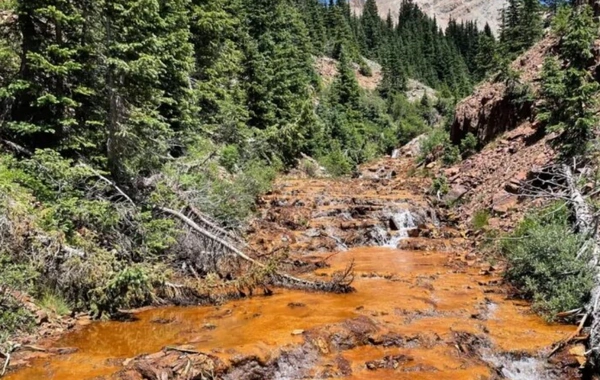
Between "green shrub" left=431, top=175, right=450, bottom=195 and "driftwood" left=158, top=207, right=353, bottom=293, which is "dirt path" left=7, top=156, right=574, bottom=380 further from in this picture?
"green shrub" left=431, top=175, right=450, bottom=195

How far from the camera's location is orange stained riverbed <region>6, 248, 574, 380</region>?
789cm

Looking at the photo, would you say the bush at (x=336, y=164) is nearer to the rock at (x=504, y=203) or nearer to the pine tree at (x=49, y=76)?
the rock at (x=504, y=203)

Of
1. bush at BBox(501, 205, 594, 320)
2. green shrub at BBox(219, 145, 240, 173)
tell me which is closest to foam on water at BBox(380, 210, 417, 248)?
bush at BBox(501, 205, 594, 320)

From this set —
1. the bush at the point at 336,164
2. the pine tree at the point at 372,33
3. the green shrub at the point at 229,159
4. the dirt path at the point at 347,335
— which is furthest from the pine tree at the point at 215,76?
the pine tree at the point at 372,33

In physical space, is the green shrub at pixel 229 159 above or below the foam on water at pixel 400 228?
above

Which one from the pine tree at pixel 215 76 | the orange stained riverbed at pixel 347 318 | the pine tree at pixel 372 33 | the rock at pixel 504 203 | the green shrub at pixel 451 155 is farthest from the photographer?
the pine tree at pixel 372 33

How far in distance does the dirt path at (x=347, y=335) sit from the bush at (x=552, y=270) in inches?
18.5

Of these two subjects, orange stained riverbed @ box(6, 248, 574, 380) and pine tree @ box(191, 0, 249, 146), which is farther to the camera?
pine tree @ box(191, 0, 249, 146)

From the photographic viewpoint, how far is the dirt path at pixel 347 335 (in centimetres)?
766

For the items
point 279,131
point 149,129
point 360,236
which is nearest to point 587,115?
point 360,236

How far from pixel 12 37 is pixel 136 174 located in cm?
460

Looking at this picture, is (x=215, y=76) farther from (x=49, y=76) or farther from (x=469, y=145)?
(x=49, y=76)

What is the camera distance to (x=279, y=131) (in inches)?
1200

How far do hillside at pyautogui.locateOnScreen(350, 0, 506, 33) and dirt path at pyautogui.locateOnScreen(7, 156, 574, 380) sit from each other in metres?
177
